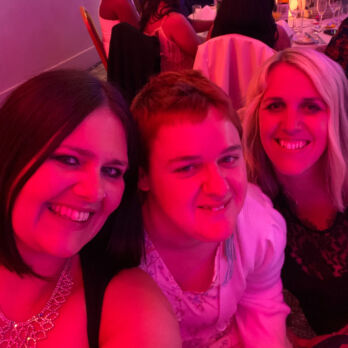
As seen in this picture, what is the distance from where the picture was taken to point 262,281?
1283mm

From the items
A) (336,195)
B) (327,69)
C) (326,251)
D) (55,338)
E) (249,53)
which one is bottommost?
(326,251)

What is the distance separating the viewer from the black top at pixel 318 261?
53.4 inches

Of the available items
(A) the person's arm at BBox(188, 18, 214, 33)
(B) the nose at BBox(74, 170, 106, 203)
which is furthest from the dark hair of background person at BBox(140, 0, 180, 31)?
(B) the nose at BBox(74, 170, 106, 203)

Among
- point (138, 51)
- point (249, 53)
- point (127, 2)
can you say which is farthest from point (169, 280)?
point (127, 2)

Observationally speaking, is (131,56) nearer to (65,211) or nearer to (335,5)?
(335,5)

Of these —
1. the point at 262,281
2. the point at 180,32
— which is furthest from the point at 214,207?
the point at 180,32

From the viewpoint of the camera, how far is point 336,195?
4.43ft

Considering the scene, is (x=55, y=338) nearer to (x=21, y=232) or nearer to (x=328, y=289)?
(x=21, y=232)

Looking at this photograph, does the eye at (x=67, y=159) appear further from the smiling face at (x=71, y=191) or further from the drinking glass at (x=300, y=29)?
the drinking glass at (x=300, y=29)

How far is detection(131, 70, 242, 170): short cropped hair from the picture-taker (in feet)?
3.27

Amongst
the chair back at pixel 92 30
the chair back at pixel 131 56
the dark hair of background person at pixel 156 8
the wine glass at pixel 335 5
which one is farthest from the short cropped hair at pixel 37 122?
the wine glass at pixel 335 5

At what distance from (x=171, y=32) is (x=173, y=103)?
Result: 5.91ft

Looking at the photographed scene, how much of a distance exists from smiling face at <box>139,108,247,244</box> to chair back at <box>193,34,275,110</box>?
130 centimetres

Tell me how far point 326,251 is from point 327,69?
66 centimetres
